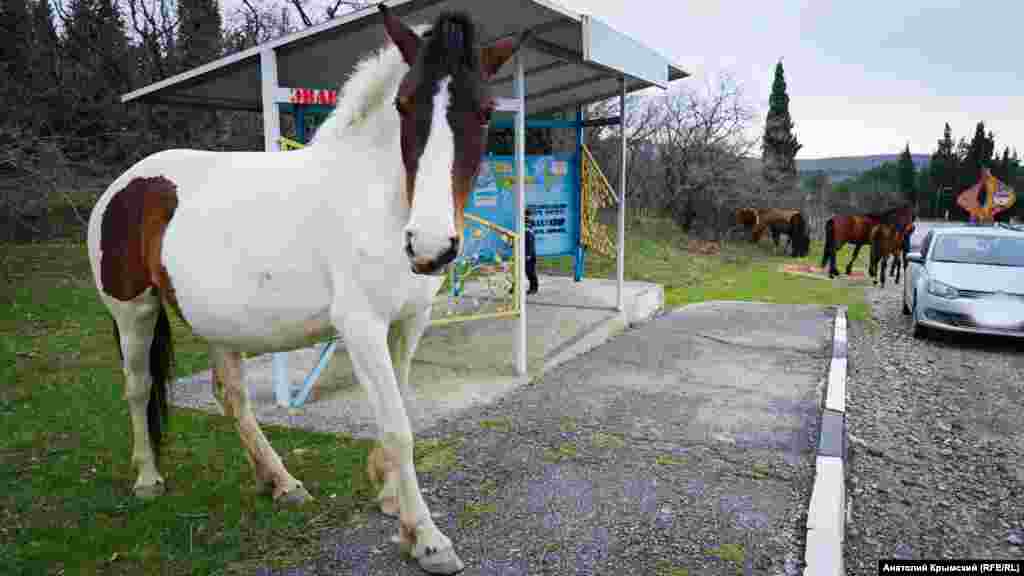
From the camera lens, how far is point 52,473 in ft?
11.6

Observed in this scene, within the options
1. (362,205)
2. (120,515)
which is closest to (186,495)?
(120,515)

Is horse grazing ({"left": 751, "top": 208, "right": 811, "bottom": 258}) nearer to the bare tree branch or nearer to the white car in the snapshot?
the white car

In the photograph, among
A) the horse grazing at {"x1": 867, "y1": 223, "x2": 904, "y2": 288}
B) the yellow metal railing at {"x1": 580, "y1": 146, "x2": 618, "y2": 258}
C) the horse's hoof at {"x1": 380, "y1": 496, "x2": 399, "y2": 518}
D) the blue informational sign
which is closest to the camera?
the horse's hoof at {"x1": 380, "y1": 496, "x2": 399, "y2": 518}

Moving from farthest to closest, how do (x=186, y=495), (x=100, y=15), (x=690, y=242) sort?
(x=690, y=242), (x=100, y=15), (x=186, y=495)

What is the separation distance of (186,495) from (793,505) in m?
3.22

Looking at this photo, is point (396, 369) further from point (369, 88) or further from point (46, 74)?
point (46, 74)

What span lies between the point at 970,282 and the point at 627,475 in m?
6.30

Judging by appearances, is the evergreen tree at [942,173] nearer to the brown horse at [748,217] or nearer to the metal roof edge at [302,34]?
the brown horse at [748,217]

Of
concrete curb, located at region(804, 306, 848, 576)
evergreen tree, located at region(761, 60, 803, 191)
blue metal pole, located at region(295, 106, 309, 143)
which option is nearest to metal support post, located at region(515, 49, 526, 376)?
blue metal pole, located at region(295, 106, 309, 143)

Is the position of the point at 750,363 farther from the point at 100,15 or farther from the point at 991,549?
the point at 100,15

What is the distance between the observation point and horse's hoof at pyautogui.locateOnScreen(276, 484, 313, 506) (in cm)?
316

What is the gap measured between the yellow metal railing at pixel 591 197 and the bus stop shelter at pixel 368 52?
143 centimetres

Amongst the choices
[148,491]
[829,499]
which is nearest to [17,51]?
[148,491]

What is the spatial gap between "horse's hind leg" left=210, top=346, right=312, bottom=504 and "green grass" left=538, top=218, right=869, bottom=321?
8131 mm
